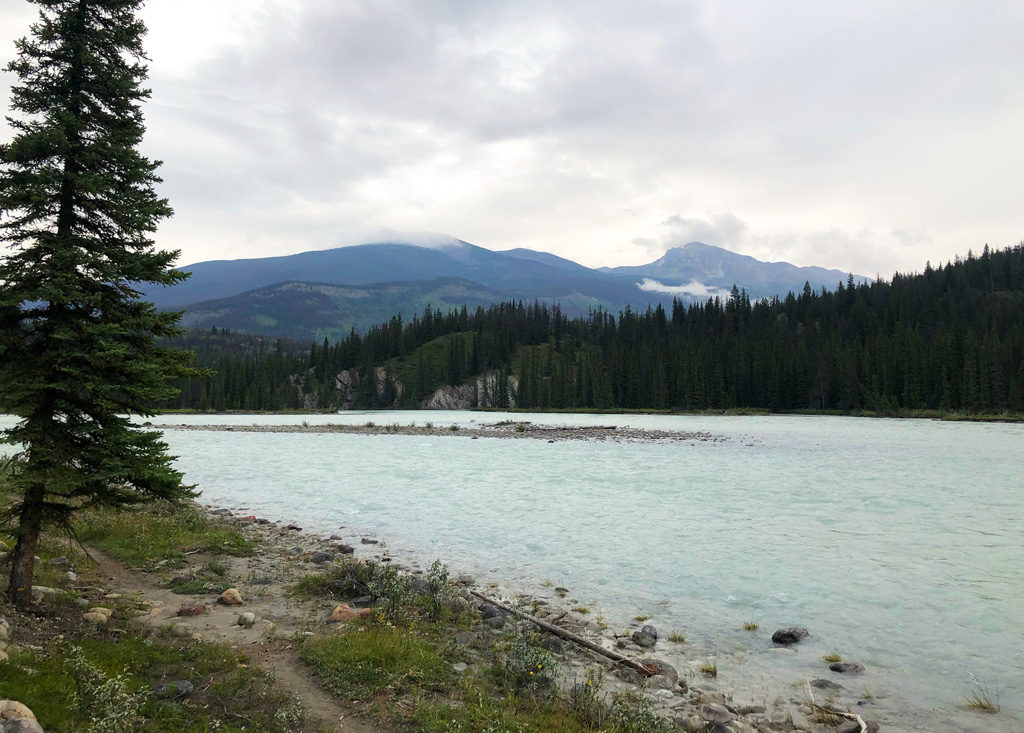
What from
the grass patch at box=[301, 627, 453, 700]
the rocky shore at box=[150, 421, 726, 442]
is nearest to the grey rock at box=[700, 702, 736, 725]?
the grass patch at box=[301, 627, 453, 700]

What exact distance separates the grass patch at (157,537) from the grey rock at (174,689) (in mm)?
8673

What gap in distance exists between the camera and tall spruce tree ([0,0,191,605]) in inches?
403

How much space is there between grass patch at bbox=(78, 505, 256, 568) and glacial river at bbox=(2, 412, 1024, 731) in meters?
4.86

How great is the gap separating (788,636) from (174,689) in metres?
12.3

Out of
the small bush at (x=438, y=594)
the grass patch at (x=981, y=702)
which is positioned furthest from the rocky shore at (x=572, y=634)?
the grass patch at (x=981, y=702)

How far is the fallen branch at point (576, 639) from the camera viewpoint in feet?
35.8

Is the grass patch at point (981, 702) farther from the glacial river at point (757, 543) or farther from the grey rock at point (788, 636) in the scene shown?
the grey rock at point (788, 636)

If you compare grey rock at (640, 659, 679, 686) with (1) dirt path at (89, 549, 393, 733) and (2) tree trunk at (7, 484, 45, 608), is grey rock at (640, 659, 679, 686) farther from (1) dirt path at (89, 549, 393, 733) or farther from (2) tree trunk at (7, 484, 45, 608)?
(2) tree trunk at (7, 484, 45, 608)

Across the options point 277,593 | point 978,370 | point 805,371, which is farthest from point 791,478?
point 805,371

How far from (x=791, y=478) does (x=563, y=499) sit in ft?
57.1

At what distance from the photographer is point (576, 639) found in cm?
1203

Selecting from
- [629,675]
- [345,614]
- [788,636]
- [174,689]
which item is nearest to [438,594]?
[345,614]

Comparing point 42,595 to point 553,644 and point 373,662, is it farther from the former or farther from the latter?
point 553,644

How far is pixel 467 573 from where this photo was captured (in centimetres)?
1784
